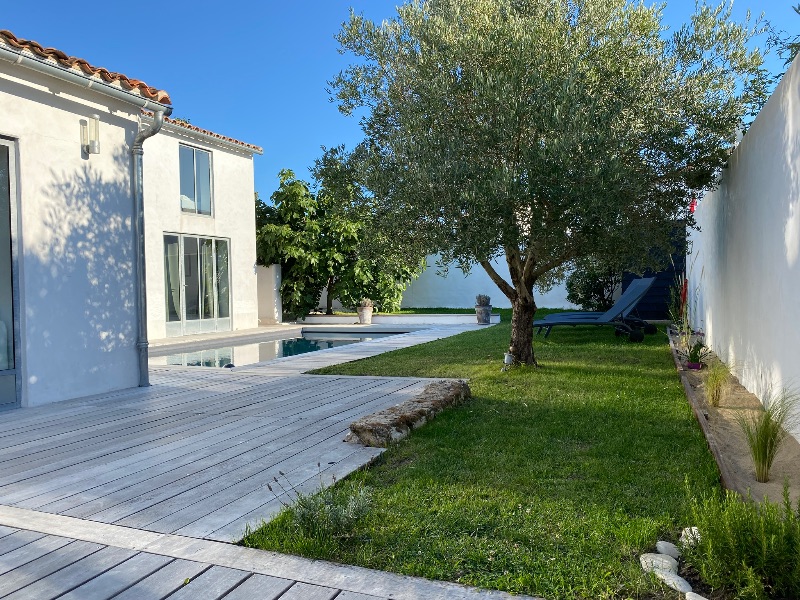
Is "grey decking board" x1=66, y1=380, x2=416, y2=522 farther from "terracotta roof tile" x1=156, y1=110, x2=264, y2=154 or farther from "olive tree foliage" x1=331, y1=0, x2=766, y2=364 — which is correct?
"terracotta roof tile" x1=156, y1=110, x2=264, y2=154

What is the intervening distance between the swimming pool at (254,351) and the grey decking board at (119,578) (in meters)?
7.22

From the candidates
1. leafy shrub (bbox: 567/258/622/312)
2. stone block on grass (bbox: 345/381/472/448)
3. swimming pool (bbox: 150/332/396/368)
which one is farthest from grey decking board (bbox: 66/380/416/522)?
leafy shrub (bbox: 567/258/622/312)

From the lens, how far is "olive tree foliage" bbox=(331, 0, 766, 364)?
605 cm

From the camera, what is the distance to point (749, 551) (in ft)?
7.36

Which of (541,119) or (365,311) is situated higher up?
(541,119)

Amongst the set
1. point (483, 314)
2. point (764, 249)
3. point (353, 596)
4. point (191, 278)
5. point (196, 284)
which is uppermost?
point (191, 278)

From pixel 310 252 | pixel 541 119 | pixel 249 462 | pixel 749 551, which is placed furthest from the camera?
pixel 310 252

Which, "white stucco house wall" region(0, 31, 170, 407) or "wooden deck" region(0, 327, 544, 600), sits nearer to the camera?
"wooden deck" region(0, 327, 544, 600)

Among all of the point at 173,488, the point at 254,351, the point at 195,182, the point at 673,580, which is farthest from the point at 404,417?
the point at 195,182

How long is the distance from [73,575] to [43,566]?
18 cm

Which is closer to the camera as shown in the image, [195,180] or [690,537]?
[690,537]

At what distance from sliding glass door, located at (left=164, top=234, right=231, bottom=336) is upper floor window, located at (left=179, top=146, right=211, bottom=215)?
780mm

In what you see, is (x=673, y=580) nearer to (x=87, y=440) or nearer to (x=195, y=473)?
(x=195, y=473)

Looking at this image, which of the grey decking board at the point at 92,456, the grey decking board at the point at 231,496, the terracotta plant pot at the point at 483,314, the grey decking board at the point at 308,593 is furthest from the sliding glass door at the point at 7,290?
the terracotta plant pot at the point at 483,314
